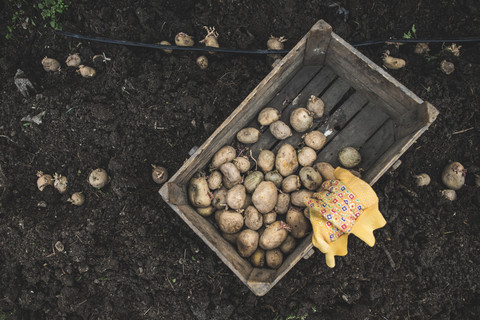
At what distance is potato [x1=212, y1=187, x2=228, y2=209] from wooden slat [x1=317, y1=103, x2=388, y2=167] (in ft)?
3.90

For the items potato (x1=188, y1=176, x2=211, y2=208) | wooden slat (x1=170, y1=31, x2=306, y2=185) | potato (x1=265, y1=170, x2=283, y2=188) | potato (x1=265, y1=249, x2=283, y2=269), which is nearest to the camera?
wooden slat (x1=170, y1=31, x2=306, y2=185)

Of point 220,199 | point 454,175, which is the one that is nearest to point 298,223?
point 220,199

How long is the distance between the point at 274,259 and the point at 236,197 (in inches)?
29.9

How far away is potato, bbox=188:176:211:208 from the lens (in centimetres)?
357

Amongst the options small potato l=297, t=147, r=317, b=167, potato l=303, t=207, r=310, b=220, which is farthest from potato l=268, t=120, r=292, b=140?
potato l=303, t=207, r=310, b=220

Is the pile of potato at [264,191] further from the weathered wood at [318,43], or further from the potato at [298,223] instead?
the weathered wood at [318,43]

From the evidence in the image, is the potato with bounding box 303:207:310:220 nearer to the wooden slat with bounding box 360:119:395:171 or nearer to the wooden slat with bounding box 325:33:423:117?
the wooden slat with bounding box 360:119:395:171

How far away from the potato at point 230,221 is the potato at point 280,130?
3.27 feet

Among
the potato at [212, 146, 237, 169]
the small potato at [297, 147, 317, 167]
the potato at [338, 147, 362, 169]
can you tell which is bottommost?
the potato at [212, 146, 237, 169]

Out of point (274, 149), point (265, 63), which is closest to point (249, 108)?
Result: point (274, 149)

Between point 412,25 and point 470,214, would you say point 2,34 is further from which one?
point 470,214

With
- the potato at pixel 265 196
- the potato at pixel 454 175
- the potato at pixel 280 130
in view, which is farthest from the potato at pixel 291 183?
the potato at pixel 454 175

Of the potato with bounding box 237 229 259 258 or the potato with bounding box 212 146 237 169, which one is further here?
the potato with bounding box 212 146 237 169

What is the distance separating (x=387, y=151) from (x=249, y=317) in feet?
8.09
